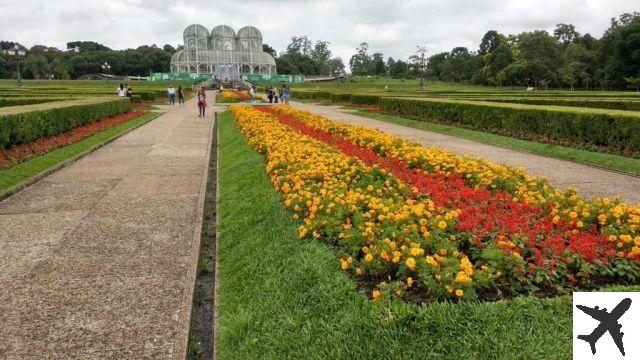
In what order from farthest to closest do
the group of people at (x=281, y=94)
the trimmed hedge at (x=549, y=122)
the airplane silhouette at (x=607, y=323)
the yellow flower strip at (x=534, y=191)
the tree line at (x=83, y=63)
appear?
the tree line at (x=83, y=63)
the group of people at (x=281, y=94)
the trimmed hedge at (x=549, y=122)
the yellow flower strip at (x=534, y=191)
the airplane silhouette at (x=607, y=323)

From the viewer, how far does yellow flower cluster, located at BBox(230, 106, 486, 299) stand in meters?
3.36

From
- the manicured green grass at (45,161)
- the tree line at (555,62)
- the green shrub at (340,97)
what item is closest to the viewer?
the manicured green grass at (45,161)

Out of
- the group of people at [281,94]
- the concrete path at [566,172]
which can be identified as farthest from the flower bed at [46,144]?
the group of people at [281,94]

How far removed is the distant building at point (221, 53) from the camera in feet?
271

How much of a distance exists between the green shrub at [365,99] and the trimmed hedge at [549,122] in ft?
38.1

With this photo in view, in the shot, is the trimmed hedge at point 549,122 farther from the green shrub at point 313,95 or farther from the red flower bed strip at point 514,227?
the green shrub at point 313,95

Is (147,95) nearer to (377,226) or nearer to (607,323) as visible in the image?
(377,226)

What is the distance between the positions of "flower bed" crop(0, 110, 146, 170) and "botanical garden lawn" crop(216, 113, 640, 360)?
8.19 m

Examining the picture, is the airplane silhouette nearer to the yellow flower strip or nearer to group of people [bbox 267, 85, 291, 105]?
the yellow flower strip

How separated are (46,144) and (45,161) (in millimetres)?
2703

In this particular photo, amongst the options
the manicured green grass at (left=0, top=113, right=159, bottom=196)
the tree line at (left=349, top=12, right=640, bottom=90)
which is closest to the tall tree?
the tree line at (left=349, top=12, right=640, bottom=90)

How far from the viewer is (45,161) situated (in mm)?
10523

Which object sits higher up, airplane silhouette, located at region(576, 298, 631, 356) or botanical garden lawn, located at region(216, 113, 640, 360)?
airplane silhouette, located at region(576, 298, 631, 356)

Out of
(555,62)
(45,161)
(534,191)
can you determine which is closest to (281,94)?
(45,161)
